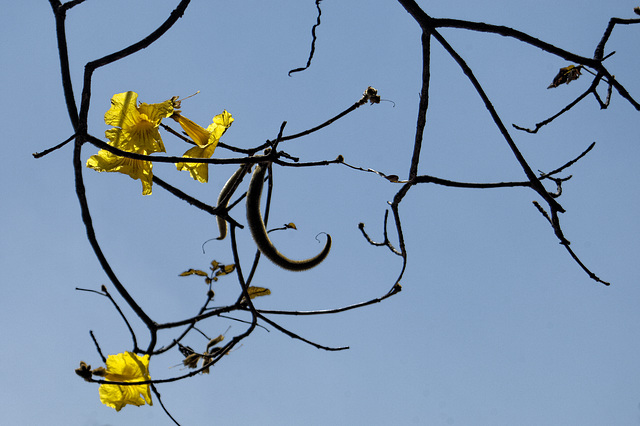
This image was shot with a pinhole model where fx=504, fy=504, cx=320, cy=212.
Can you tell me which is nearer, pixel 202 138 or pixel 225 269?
pixel 202 138

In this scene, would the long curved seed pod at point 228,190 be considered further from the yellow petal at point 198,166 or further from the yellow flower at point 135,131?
the yellow flower at point 135,131

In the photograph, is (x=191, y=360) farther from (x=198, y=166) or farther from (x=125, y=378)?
(x=198, y=166)

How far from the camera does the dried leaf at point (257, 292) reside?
9.30ft

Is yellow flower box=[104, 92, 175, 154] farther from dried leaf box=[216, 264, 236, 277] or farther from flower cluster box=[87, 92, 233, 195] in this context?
dried leaf box=[216, 264, 236, 277]

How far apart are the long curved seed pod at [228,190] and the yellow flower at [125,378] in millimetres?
660

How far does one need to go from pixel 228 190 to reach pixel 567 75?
1957mm

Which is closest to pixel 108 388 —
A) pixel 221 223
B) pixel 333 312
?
pixel 221 223

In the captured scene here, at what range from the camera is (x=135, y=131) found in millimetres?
2170

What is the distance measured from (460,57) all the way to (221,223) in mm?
1296

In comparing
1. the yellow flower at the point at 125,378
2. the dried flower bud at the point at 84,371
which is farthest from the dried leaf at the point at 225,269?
the dried flower bud at the point at 84,371

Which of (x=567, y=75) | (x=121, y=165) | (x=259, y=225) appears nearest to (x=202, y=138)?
(x=121, y=165)

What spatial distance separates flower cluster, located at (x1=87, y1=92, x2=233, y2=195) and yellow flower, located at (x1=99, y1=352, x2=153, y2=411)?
73cm

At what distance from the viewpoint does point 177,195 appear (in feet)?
6.83

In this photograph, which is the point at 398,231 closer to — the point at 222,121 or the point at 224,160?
the point at 222,121
